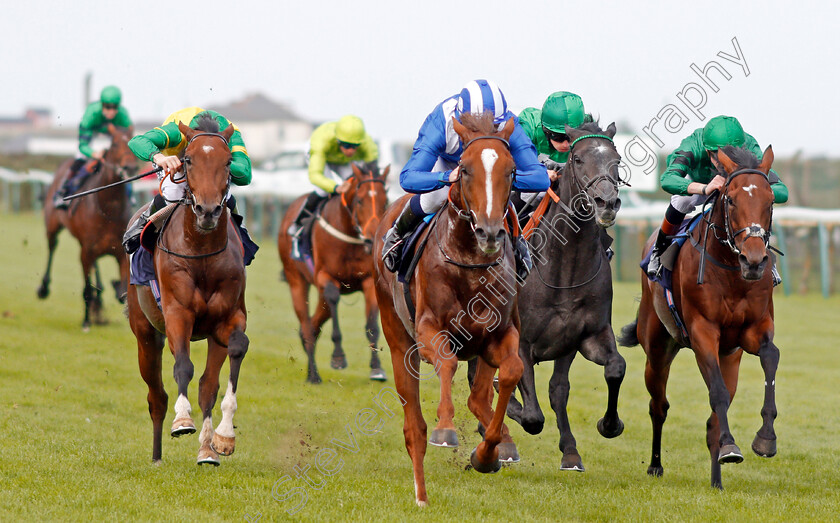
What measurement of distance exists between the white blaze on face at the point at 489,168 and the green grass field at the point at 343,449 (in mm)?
1742

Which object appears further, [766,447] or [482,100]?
[766,447]

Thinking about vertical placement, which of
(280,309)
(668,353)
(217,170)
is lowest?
(280,309)

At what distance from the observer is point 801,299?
19281 mm

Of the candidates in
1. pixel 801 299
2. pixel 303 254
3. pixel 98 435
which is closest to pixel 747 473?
pixel 98 435

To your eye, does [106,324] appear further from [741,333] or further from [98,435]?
[741,333]

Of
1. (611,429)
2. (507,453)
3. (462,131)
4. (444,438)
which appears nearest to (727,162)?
(462,131)

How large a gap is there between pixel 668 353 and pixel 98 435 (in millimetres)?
4389

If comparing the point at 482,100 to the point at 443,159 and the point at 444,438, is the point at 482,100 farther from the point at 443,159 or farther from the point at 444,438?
the point at 444,438

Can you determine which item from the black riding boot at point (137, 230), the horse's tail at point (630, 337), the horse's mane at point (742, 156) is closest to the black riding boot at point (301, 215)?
the black riding boot at point (137, 230)

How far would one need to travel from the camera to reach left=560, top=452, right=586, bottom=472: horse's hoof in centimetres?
680

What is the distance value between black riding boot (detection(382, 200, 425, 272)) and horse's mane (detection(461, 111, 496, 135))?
0.90m

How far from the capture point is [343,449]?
7742 millimetres

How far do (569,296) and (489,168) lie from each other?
196 centimetres

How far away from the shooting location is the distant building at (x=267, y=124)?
85.7 meters
